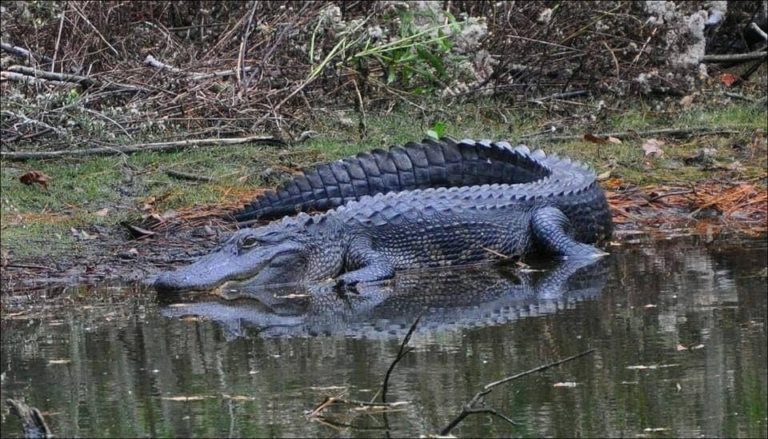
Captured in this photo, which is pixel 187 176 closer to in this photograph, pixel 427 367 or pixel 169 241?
pixel 169 241

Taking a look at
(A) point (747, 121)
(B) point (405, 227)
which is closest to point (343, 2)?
(A) point (747, 121)

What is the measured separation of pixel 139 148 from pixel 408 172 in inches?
73.1

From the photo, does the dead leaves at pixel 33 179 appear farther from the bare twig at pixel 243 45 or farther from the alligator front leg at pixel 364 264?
the alligator front leg at pixel 364 264

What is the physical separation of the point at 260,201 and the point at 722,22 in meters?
5.78

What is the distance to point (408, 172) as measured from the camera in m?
9.06

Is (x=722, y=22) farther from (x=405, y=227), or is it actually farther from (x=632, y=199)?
(x=405, y=227)

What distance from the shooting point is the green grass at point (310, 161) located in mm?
8555

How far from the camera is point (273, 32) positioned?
436 inches

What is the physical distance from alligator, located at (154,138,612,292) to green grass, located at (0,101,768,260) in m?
0.83

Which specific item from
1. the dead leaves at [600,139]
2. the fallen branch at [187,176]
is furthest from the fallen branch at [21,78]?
the dead leaves at [600,139]

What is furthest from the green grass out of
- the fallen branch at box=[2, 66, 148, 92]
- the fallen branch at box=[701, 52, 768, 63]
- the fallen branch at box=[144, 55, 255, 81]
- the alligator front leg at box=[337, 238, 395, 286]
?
the alligator front leg at box=[337, 238, 395, 286]

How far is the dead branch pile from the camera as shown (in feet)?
33.3

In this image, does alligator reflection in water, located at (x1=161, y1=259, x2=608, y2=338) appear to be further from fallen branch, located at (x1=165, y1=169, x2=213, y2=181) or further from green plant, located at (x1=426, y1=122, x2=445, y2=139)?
green plant, located at (x1=426, y1=122, x2=445, y2=139)

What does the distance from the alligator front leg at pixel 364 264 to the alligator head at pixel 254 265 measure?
0.10m
